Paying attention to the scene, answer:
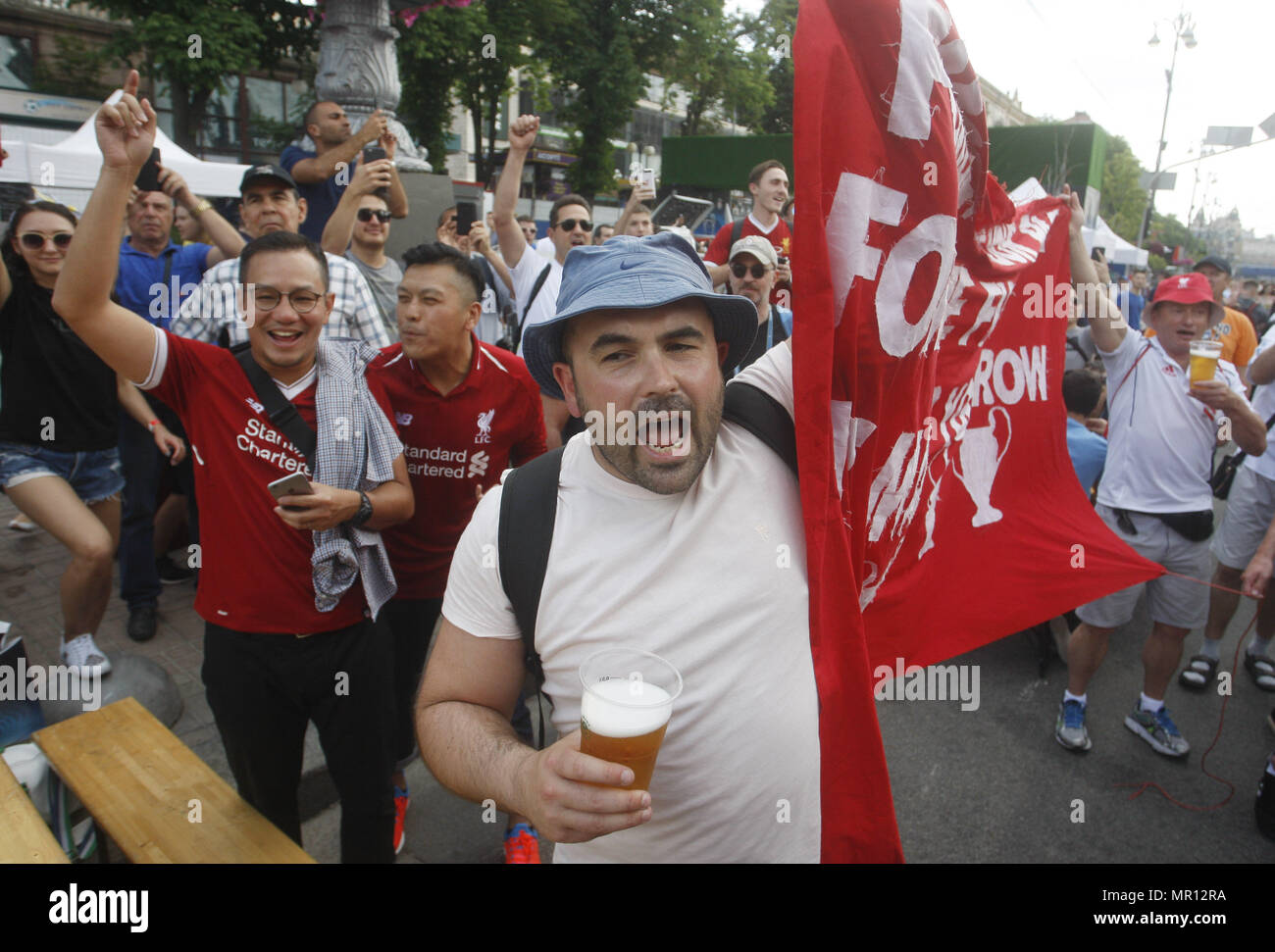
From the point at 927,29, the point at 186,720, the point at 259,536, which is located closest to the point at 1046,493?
the point at 927,29

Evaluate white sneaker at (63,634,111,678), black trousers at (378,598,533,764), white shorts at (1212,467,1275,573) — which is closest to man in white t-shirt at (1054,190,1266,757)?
white shorts at (1212,467,1275,573)

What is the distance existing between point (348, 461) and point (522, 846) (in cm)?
167

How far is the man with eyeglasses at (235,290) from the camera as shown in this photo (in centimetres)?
308

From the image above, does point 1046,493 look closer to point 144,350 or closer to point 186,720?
point 144,350

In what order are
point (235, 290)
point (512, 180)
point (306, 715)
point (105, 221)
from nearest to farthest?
point (105, 221) → point (306, 715) → point (235, 290) → point (512, 180)

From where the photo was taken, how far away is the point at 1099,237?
1584 cm

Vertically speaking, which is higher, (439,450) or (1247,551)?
(439,450)

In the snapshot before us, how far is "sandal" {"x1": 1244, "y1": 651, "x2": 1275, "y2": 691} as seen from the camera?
15.4 feet

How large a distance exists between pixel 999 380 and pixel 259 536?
8.63 feet

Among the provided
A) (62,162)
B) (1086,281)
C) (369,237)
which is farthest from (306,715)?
(62,162)

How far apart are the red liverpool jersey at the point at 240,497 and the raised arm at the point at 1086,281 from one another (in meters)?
3.17

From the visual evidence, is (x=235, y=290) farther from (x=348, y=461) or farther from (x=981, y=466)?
(x=981, y=466)

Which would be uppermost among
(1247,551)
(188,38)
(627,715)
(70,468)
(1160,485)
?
(188,38)

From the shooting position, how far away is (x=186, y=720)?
3771mm
